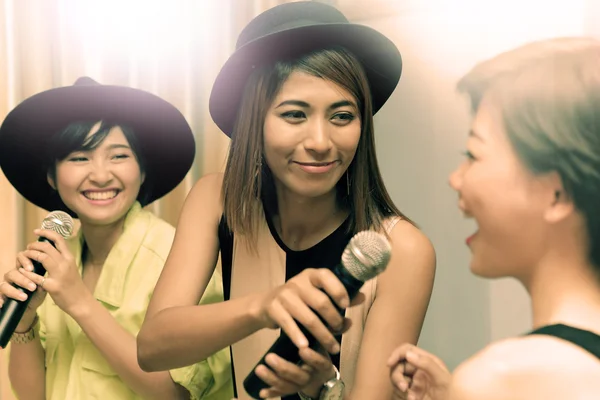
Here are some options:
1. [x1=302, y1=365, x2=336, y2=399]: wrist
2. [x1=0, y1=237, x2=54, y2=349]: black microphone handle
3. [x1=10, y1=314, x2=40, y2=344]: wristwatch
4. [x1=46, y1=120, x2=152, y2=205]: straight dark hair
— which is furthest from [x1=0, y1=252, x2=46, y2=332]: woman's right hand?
[x1=302, y1=365, x2=336, y2=399]: wrist

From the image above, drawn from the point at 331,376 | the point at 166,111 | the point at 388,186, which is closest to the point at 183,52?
the point at 166,111

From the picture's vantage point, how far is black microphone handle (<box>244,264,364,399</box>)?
710mm

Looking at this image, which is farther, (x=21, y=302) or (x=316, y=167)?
(x=21, y=302)

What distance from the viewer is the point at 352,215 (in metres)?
1.11

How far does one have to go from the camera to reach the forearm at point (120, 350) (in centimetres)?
126

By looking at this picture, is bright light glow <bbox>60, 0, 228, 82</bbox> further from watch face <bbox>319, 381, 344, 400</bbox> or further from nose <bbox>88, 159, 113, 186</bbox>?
watch face <bbox>319, 381, 344, 400</bbox>

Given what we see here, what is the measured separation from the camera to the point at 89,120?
4.56ft

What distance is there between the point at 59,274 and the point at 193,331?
37cm

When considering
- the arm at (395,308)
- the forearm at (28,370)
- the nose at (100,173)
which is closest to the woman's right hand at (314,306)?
the arm at (395,308)

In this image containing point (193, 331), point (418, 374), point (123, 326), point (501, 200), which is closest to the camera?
point (501, 200)

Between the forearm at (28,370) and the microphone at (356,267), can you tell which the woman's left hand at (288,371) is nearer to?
the microphone at (356,267)

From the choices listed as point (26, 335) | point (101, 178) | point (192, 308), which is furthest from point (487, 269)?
point (26, 335)

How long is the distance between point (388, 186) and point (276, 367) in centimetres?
86

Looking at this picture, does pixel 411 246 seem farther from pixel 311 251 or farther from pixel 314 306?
pixel 314 306
